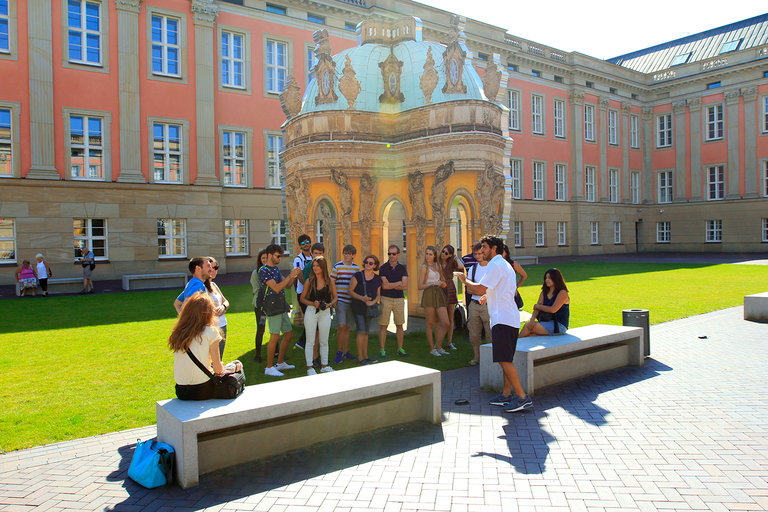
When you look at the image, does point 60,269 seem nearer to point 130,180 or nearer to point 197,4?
point 130,180

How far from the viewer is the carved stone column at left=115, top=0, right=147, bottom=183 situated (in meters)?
27.8

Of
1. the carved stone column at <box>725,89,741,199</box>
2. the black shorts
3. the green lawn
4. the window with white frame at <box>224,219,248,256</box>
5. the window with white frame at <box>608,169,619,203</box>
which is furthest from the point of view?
the window with white frame at <box>608,169,619,203</box>

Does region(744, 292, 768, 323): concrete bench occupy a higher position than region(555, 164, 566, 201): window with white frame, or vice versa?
region(555, 164, 566, 201): window with white frame

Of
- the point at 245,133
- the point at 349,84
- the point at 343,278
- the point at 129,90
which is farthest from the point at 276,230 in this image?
the point at 343,278

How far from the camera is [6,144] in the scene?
25.4 m

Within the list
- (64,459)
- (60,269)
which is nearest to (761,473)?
(64,459)

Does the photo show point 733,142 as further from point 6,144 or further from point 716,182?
point 6,144

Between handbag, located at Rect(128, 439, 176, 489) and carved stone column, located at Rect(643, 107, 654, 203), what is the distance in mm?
56788

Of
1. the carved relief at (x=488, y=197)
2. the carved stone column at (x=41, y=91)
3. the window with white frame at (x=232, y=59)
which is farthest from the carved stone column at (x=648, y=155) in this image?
the carved stone column at (x=41, y=91)

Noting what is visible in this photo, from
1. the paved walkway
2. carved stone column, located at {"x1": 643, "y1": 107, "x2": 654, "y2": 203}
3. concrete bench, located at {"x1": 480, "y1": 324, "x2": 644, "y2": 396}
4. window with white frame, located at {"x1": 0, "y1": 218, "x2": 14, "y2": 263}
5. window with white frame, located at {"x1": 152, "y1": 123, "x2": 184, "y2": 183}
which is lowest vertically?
the paved walkway

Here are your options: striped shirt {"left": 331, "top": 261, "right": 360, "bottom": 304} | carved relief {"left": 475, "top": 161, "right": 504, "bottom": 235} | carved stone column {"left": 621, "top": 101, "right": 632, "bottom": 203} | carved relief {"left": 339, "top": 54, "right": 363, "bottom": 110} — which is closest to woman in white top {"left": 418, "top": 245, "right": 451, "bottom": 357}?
striped shirt {"left": 331, "top": 261, "right": 360, "bottom": 304}

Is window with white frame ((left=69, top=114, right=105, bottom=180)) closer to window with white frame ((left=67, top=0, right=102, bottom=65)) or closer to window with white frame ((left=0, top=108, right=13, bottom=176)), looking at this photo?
window with white frame ((left=0, top=108, right=13, bottom=176))

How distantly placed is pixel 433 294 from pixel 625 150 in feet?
160

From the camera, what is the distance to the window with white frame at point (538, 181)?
151ft
